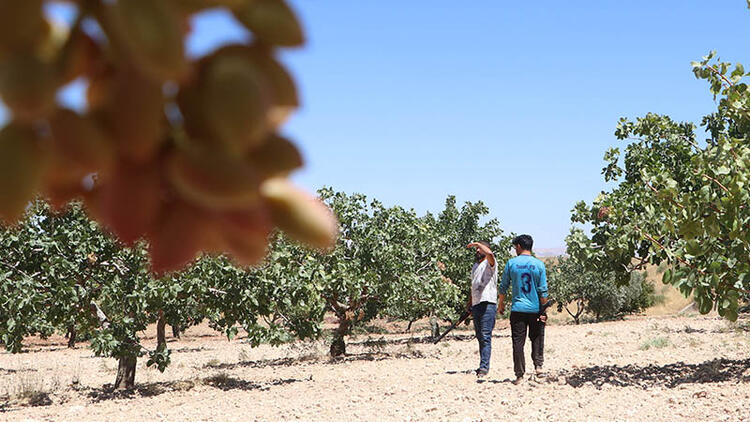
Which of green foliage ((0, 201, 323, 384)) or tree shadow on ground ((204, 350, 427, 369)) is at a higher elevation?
green foliage ((0, 201, 323, 384))

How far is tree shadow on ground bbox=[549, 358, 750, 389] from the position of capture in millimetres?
9766

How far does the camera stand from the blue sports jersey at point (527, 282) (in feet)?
29.6

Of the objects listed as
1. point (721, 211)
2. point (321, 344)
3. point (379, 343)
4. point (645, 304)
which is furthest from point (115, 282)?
point (645, 304)

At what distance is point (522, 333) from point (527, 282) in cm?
74

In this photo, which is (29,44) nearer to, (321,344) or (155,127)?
(155,127)

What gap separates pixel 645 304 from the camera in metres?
40.8

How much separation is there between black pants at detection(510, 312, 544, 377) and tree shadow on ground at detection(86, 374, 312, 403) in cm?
471

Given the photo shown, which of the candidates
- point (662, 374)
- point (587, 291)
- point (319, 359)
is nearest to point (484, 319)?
point (662, 374)

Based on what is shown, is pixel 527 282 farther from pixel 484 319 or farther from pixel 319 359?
pixel 319 359

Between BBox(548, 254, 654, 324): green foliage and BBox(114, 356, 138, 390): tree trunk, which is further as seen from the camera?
BBox(548, 254, 654, 324): green foliage

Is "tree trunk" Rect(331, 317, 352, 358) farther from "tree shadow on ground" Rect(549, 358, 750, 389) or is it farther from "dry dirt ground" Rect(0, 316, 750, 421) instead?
"tree shadow on ground" Rect(549, 358, 750, 389)

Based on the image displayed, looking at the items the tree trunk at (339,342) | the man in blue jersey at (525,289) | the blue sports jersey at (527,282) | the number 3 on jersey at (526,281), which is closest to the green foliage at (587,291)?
the tree trunk at (339,342)

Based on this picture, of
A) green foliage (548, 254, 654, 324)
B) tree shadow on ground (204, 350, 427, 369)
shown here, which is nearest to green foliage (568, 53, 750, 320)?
tree shadow on ground (204, 350, 427, 369)

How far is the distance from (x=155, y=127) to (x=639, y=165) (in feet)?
42.0
